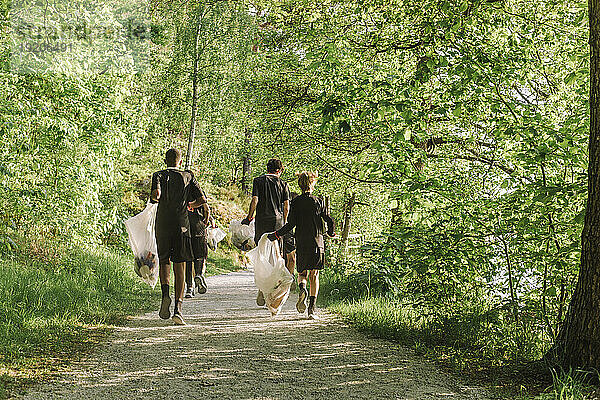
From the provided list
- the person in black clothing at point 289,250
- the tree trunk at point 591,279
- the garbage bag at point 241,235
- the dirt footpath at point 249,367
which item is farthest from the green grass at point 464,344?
the garbage bag at point 241,235

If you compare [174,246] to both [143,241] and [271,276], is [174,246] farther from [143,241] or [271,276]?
[271,276]

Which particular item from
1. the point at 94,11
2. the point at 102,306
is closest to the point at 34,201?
the point at 102,306

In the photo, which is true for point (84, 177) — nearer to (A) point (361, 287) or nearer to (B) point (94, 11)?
(B) point (94, 11)

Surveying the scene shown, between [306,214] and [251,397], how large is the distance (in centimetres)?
459

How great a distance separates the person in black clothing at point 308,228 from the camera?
30.4ft

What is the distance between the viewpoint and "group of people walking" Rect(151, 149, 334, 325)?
8453 mm

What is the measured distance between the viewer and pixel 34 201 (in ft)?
34.6

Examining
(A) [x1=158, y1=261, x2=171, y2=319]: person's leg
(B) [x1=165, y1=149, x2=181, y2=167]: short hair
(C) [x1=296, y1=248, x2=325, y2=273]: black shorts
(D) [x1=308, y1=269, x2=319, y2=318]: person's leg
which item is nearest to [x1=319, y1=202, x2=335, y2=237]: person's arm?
(C) [x1=296, y1=248, x2=325, y2=273]: black shorts

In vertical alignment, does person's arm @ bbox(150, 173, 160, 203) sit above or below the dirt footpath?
above

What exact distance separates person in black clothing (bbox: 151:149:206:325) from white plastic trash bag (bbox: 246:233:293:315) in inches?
40.5

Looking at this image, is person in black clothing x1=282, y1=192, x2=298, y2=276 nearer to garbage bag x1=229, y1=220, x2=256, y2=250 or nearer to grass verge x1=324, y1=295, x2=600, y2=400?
grass verge x1=324, y1=295, x2=600, y2=400

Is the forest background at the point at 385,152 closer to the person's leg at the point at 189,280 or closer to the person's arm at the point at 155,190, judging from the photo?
the person's leg at the point at 189,280

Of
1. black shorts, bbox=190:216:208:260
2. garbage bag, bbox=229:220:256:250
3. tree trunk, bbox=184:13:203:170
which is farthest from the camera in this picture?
tree trunk, bbox=184:13:203:170

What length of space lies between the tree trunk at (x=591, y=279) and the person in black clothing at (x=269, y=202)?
5.16 metres
